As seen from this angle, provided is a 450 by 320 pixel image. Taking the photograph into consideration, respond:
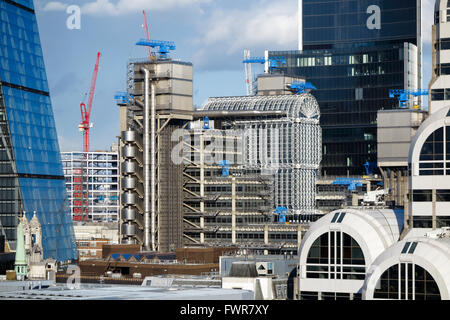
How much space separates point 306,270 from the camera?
130000 millimetres

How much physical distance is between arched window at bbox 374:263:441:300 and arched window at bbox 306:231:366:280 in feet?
44.0

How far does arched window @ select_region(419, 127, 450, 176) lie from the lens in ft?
416

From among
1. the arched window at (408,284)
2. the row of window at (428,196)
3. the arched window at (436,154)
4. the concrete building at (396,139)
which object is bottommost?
the arched window at (408,284)

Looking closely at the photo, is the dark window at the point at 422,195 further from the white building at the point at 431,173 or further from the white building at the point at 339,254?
the white building at the point at 339,254

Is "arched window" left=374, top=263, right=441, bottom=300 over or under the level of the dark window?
under

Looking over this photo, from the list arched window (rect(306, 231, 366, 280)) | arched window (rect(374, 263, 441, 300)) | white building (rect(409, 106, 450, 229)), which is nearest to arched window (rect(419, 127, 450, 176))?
white building (rect(409, 106, 450, 229))

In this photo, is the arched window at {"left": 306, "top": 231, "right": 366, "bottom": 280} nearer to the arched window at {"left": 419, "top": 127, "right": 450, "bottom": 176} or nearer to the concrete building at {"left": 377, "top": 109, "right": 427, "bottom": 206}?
the arched window at {"left": 419, "top": 127, "right": 450, "bottom": 176}

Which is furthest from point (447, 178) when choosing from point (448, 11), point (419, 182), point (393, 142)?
point (393, 142)

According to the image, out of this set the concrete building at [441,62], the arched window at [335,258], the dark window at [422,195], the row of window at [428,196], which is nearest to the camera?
the arched window at [335,258]

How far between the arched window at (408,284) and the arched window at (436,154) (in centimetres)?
1890

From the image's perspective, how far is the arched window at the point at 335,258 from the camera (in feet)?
417

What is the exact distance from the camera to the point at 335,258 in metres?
128

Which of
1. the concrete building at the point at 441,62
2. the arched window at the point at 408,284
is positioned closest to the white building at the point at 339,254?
the arched window at the point at 408,284

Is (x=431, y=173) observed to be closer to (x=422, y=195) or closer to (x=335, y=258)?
(x=422, y=195)
